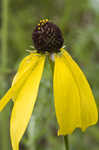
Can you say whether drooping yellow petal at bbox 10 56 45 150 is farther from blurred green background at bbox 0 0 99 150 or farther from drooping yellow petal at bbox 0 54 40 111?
blurred green background at bbox 0 0 99 150

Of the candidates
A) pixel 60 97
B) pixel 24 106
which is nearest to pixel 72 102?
pixel 60 97

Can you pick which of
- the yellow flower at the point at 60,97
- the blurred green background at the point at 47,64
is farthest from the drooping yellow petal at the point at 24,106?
the blurred green background at the point at 47,64

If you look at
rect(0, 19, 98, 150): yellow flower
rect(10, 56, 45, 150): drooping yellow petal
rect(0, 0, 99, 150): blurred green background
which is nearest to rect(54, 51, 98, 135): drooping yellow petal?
rect(0, 19, 98, 150): yellow flower

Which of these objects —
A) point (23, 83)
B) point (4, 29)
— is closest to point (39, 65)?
point (23, 83)

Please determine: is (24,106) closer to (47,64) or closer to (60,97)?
(60,97)

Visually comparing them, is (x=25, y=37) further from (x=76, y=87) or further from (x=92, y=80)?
(x=76, y=87)

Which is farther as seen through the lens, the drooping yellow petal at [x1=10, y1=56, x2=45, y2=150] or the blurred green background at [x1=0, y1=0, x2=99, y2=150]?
the blurred green background at [x1=0, y1=0, x2=99, y2=150]

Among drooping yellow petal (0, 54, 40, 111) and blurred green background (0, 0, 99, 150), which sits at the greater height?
drooping yellow petal (0, 54, 40, 111)
